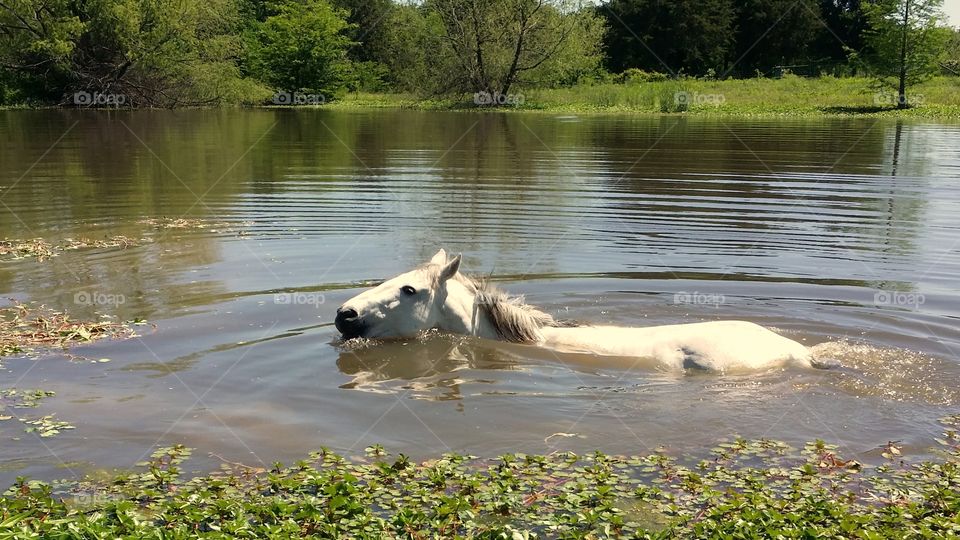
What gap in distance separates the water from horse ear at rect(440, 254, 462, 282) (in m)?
0.80

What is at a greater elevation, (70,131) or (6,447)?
(70,131)

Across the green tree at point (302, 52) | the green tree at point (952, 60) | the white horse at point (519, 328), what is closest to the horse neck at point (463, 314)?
the white horse at point (519, 328)

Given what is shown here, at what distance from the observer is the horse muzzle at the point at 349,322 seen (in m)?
9.56

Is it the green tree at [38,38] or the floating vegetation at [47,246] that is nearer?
the floating vegetation at [47,246]

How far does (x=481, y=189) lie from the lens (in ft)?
72.1

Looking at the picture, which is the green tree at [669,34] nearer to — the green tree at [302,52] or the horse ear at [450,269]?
the green tree at [302,52]

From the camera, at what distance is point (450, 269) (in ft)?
31.9

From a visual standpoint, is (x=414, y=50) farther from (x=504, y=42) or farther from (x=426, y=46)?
(x=504, y=42)

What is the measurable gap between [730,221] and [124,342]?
1229 cm

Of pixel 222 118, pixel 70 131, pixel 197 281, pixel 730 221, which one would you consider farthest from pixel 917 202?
pixel 222 118

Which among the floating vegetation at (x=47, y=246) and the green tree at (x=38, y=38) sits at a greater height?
the green tree at (x=38, y=38)

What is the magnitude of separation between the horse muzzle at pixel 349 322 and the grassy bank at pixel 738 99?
4753 cm

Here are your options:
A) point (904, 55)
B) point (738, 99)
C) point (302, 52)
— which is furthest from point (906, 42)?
point (302, 52)

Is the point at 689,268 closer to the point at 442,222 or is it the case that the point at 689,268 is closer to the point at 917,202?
the point at 442,222
